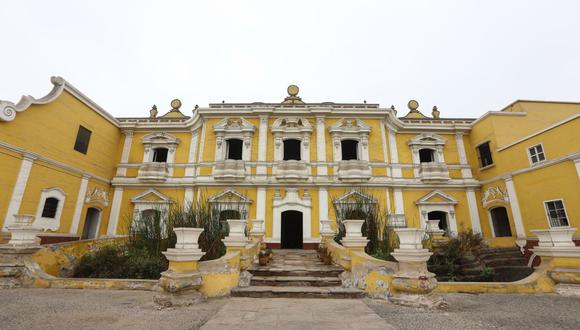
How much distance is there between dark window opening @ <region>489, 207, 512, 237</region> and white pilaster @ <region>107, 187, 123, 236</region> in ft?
62.3

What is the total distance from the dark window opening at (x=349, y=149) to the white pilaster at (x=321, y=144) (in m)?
1.28

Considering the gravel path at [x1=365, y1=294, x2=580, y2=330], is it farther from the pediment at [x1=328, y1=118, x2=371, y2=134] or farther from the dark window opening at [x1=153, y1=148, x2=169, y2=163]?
the dark window opening at [x1=153, y1=148, x2=169, y2=163]

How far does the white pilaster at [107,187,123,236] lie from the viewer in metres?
12.3

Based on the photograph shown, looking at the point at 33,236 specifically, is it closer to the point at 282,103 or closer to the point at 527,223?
the point at 282,103

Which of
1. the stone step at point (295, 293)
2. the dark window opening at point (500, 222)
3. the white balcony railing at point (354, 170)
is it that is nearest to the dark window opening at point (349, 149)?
the white balcony railing at point (354, 170)

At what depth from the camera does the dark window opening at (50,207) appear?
10.0m

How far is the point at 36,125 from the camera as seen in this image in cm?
985

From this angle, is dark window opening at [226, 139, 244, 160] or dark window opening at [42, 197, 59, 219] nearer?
dark window opening at [42, 197, 59, 219]

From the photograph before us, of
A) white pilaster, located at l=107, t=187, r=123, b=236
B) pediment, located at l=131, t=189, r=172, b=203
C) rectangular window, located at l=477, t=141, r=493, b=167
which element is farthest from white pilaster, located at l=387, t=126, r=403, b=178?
white pilaster, located at l=107, t=187, r=123, b=236

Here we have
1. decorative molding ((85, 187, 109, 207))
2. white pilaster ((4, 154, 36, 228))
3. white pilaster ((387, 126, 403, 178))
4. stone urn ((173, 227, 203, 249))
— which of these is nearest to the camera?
stone urn ((173, 227, 203, 249))

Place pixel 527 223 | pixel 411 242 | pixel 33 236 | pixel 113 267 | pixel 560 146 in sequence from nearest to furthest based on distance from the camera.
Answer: pixel 411 242
pixel 33 236
pixel 113 267
pixel 560 146
pixel 527 223

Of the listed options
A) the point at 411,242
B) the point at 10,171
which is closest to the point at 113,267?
the point at 10,171

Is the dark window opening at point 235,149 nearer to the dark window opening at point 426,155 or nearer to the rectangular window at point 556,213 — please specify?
the dark window opening at point 426,155

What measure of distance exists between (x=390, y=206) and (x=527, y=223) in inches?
217
